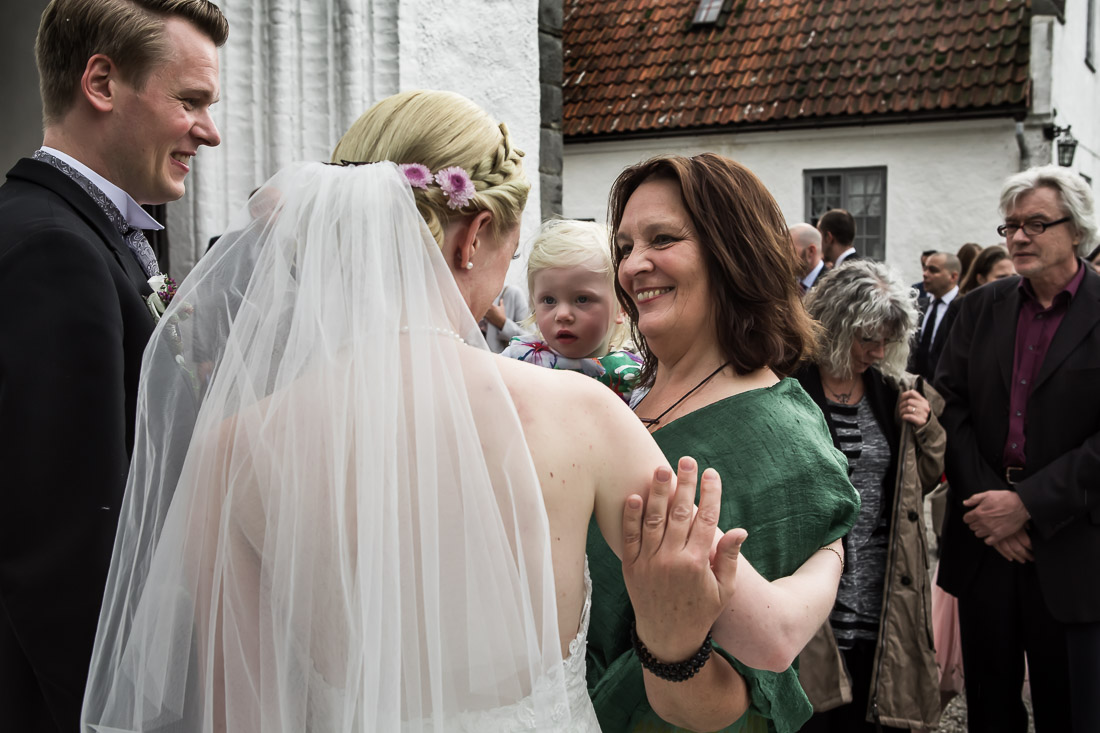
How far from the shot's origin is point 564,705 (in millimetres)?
1375

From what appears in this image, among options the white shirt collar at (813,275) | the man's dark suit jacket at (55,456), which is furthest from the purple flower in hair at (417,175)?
the white shirt collar at (813,275)

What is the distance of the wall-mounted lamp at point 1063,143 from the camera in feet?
41.5

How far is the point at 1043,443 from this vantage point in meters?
3.39

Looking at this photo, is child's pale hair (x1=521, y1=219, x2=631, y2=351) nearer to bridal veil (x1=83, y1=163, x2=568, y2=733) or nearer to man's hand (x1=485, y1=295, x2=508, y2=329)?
man's hand (x1=485, y1=295, x2=508, y2=329)

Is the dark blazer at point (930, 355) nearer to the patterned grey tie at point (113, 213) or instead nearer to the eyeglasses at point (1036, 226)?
the eyeglasses at point (1036, 226)

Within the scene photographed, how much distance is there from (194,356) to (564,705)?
29.6 inches

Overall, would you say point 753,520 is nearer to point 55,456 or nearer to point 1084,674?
point 55,456

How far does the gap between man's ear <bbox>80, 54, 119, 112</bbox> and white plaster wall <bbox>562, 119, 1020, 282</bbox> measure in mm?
12932

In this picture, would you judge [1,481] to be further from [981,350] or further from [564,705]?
[981,350]

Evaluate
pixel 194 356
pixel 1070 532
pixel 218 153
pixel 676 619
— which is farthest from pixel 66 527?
pixel 1070 532

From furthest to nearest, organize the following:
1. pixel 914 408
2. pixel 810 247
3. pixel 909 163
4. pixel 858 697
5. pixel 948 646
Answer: pixel 909 163
pixel 810 247
pixel 948 646
pixel 914 408
pixel 858 697

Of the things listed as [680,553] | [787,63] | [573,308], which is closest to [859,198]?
[787,63]

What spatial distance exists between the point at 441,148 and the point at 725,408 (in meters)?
0.87

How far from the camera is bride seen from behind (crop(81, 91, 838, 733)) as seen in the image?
1276 mm
